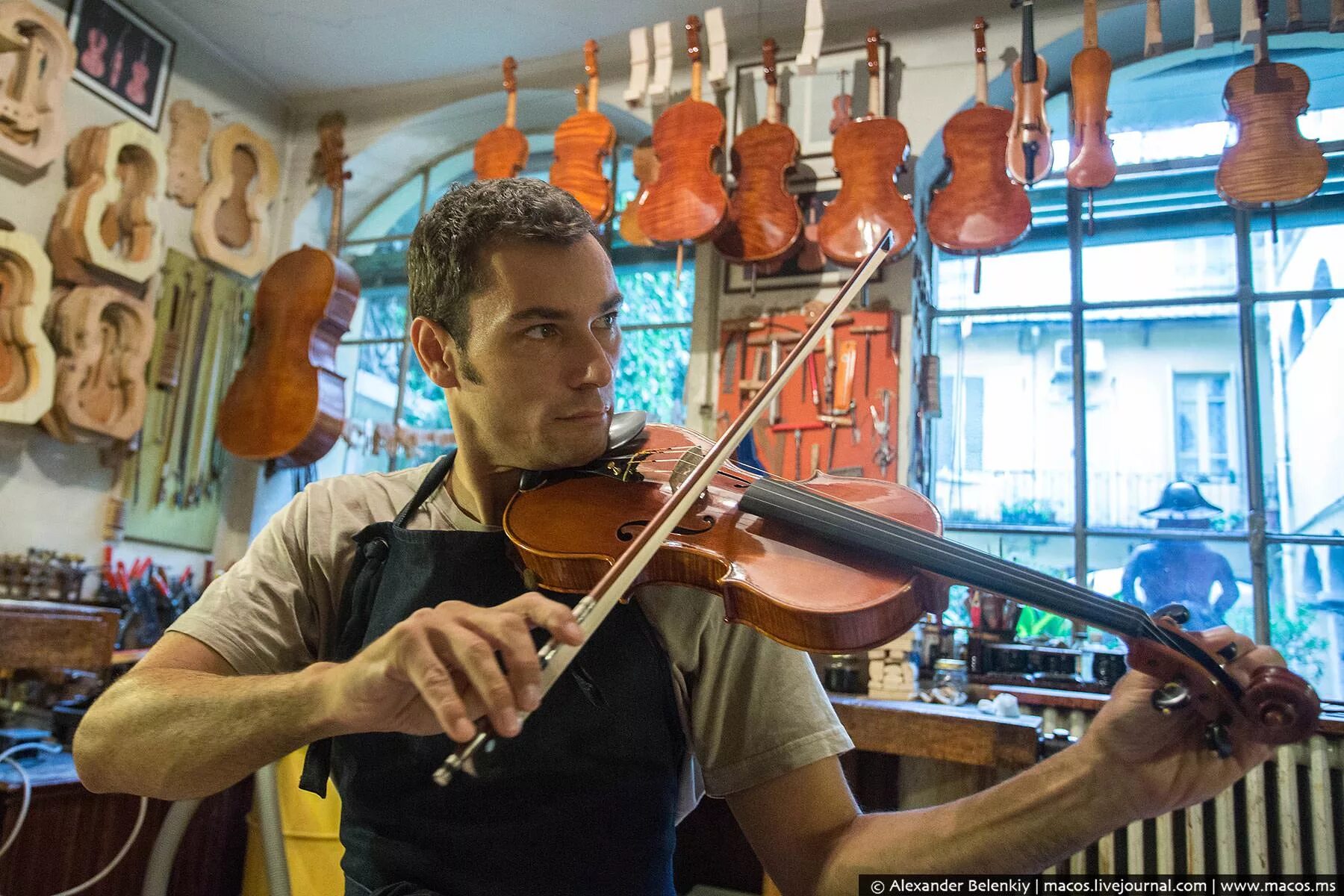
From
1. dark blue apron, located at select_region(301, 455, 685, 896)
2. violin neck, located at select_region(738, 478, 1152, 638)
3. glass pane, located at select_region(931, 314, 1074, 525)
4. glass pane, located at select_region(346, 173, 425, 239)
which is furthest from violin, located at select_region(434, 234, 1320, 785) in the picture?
glass pane, located at select_region(346, 173, 425, 239)

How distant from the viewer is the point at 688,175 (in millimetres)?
3539

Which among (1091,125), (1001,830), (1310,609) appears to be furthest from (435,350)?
Answer: (1310,609)

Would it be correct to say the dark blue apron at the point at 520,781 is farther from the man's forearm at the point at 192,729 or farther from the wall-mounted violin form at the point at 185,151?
the wall-mounted violin form at the point at 185,151

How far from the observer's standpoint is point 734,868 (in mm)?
3252

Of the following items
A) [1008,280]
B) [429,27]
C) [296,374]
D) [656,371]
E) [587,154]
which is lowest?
[296,374]

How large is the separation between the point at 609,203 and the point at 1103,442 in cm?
228

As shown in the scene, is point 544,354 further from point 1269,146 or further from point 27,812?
point 1269,146

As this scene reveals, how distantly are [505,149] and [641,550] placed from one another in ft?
11.5

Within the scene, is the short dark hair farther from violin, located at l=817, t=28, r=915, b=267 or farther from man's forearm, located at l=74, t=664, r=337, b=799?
violin, located at l=817, t=28, r=915, b=267

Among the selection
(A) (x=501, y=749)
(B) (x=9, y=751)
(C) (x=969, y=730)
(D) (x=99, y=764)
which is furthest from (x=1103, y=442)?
(B) (x=9, y=751)

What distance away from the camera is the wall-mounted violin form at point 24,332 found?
3.49 metres

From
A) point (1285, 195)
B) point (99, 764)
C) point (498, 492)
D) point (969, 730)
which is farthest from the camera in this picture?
point (1285, 195)

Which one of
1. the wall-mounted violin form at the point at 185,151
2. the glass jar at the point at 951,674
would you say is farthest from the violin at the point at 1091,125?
the wall-mounted violin form at the point at 185,151

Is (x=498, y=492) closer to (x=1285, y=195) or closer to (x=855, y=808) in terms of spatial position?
(x=855, y=808)
